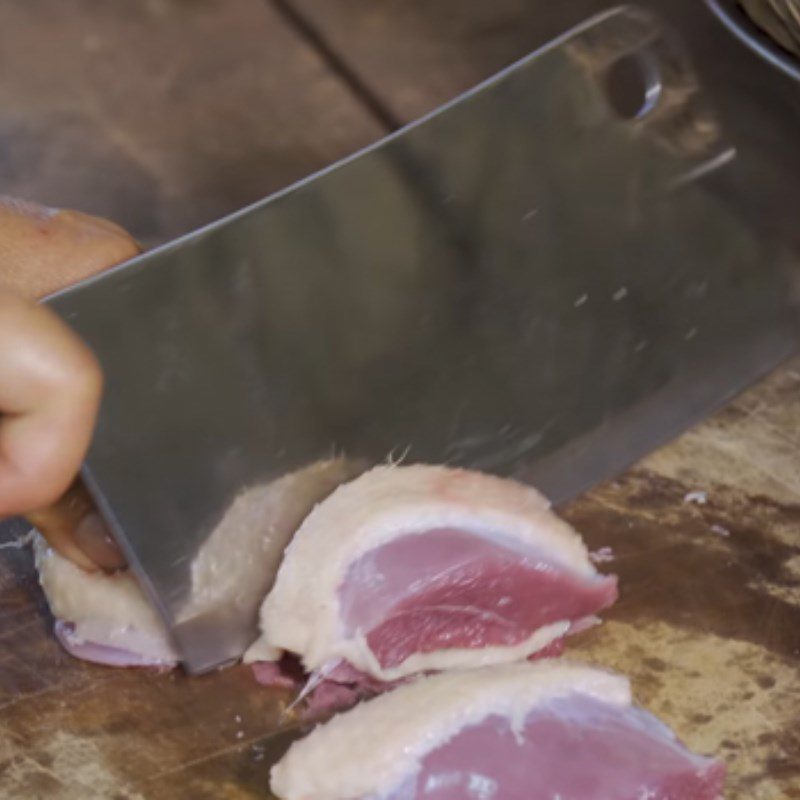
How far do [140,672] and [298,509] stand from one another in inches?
9.7

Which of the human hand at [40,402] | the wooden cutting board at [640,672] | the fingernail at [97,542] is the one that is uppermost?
the human hand at [40,402]

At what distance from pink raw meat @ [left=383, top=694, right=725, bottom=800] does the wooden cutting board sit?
0.08m

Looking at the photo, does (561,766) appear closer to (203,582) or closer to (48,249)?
(203,582)

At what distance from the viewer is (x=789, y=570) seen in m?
1.81

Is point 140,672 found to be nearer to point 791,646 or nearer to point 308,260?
point 308,260

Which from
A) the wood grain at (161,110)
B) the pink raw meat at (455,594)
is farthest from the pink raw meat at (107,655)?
the wood grain at (161,110)

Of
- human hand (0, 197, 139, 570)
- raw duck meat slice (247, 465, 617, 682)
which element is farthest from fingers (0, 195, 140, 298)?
raw duck meat slice (247, 465, 617, 682)

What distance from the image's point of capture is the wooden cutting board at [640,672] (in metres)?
1.62

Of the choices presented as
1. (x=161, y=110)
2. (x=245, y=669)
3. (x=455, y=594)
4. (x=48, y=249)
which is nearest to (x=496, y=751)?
(x=455, y=594)

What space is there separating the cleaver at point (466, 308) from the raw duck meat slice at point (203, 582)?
1 cm

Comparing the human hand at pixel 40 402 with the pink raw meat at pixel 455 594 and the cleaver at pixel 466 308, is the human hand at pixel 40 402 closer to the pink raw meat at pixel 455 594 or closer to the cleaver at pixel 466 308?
the cleaver at pixel 466 308

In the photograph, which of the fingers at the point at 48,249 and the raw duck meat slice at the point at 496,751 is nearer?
the raw duck meat slice at the point at 496,751

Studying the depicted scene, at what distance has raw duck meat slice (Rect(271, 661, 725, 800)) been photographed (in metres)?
1.52

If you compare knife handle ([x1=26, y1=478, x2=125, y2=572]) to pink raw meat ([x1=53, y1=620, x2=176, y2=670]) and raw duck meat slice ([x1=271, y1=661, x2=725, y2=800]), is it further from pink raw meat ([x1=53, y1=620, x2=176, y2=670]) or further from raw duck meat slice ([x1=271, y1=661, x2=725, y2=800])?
raw duck meat slice ([x1=271, y1=661, x2=725, y2=800])
